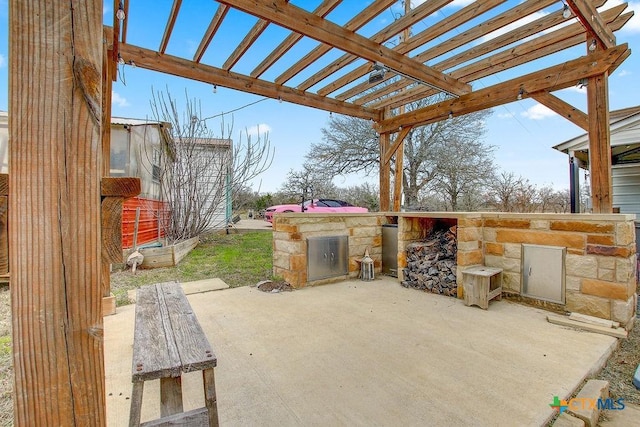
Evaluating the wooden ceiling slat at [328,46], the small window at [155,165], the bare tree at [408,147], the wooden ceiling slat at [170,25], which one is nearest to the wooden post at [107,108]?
the wooden ceiling slat at [170,25]

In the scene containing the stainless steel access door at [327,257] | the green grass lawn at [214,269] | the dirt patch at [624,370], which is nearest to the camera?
the dirt patch at [624,370]

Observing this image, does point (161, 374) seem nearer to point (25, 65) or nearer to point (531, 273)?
point (25, 65)

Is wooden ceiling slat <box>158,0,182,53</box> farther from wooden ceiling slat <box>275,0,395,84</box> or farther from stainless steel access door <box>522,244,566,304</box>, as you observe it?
stainless steel access door <box>522,244,566,304</box>

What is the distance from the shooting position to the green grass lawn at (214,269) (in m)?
4.73

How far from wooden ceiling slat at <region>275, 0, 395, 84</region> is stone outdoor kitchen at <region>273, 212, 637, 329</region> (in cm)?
181

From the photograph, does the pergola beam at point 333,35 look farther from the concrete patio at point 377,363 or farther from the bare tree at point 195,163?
the bare tree at point 195,163

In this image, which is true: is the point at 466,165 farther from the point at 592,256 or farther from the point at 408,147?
the point at 592,256

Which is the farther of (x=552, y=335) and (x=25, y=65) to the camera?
(x=552, y=335)

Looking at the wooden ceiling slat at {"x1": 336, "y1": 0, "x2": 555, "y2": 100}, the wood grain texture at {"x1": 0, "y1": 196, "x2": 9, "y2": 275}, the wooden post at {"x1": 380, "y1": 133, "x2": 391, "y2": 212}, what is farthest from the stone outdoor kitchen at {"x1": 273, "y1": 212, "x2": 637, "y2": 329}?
the wood grain texture at {"x1": 0, "y1": 196, "x2": 9, "y2": 275}

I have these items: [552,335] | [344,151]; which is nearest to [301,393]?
[552,335]

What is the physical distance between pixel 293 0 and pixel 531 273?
3.77 meters

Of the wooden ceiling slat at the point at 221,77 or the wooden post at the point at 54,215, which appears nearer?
the wooden post at the point at 54,215

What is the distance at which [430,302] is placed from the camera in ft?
12.7

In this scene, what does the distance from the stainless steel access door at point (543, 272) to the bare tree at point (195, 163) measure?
18.9ft
